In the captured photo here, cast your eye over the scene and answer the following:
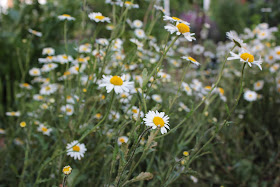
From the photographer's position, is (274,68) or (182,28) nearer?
(182,28)

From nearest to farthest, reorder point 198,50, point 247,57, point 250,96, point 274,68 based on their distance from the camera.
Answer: point 247,57, point 250,96, point 274,68, point 198,50

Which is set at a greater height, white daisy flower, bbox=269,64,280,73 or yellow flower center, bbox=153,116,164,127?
yellow flower center, bbox=153,116,164,127

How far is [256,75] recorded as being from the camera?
233cm

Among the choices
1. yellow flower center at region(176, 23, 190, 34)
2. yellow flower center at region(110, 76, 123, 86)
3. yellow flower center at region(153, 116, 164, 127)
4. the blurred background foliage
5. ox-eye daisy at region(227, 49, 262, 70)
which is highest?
yellow flower center at region(176, 23, 190, 34)

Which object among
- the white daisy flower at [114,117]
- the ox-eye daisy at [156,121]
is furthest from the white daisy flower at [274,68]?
the ox-eye daisy at [156,121]

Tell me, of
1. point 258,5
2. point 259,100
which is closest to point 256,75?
point 259,100

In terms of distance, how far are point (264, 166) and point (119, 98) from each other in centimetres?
131

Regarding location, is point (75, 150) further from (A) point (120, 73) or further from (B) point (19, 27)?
(B) point (19, 27)

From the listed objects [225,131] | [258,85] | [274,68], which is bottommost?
[225,131]

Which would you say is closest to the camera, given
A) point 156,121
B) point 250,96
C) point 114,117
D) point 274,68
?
point 156,121

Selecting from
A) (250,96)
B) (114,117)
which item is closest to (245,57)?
(114,117)

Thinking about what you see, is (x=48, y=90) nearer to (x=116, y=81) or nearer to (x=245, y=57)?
(x=116, y=81)

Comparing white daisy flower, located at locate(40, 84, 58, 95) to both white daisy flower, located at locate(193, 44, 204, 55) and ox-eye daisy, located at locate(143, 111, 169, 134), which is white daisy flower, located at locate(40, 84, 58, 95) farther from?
white daisy flower, located at locate(193, 44, 204, 55)

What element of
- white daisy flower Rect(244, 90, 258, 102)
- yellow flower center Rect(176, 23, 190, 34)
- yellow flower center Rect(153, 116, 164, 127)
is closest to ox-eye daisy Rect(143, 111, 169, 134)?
yellow flower center Rect(153, 116, 164, 127)
